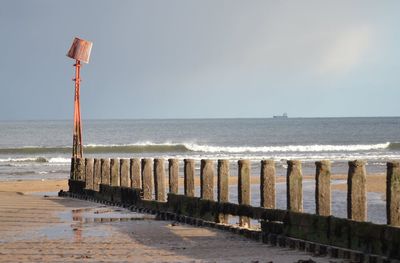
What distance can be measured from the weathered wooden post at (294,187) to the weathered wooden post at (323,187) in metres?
0.55

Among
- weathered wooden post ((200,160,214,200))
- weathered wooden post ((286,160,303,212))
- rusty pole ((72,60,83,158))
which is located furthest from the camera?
rusty pole ((72,60,83,158))

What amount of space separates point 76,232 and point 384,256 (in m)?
5.08

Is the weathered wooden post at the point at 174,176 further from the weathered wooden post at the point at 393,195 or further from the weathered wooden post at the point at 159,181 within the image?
the weathered wooden post at the point at 393,195

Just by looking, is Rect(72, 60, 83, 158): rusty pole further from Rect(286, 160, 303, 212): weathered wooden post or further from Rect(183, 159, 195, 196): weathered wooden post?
Rect(286, 160, 303, 212): weathered wooden post

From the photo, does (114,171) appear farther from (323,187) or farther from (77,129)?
(323,187)

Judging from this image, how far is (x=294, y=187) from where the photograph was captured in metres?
11.5

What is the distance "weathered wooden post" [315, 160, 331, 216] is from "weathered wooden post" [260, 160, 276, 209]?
1340 millimetres

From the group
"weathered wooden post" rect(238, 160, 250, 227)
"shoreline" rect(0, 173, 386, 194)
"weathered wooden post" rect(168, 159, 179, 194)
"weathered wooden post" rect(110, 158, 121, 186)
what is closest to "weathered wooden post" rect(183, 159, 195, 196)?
"weathered wooden post" rect(168, 159, 179, 194)

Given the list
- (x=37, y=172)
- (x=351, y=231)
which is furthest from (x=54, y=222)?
(x=37, y=172)

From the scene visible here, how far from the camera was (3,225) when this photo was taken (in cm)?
1365

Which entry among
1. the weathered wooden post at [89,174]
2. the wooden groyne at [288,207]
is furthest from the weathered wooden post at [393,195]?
the weathered wooden post at [89,174]

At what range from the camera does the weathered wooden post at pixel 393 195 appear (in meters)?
9.51

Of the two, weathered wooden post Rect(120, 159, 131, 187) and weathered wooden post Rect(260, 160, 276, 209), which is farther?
weathered wooden post Rect(120, 159, 131, 187)

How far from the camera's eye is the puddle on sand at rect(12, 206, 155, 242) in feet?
40.0
